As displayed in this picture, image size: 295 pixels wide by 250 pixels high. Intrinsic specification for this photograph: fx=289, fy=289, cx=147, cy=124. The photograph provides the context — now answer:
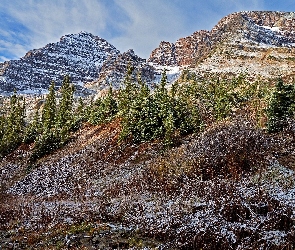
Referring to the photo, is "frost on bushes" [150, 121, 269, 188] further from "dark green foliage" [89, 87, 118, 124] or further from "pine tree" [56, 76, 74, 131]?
"pine tree" [56, 76, 74, 131]

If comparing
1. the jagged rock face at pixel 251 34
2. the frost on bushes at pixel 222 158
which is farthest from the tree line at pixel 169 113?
the jagged rock face at pixel 251 34

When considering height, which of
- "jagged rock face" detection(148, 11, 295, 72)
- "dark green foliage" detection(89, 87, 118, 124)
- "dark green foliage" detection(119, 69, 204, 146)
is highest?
"jagged rock face" detection(148, 11, 295, 72)

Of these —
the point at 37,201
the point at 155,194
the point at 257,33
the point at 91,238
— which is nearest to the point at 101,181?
the point at 37,201

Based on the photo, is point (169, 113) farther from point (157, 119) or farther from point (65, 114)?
point (65, 114)

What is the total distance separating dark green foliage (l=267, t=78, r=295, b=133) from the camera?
19.7 m

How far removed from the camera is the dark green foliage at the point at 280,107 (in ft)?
64.7

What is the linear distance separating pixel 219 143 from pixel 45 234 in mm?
10650

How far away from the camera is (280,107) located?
21.3 metres

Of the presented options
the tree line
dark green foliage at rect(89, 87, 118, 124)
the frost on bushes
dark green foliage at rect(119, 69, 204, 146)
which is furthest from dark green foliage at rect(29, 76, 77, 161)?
the frost on bushes

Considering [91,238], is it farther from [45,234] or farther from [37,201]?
[37,201]

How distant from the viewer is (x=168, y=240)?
30.3 feet

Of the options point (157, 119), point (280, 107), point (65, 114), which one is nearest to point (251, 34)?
point (65, 114)

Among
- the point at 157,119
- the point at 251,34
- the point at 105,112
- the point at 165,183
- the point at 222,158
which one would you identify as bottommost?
the point at 165,183

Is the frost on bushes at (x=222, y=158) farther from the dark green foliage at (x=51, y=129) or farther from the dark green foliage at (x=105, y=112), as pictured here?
the dark green foliage at (x=105, y=112)
